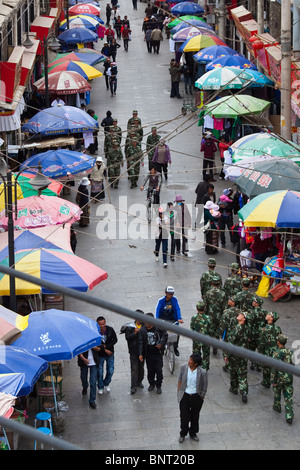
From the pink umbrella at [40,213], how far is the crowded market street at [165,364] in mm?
1658

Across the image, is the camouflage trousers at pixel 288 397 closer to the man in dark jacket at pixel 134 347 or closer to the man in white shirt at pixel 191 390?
the man in white shirt at pixel 191 390

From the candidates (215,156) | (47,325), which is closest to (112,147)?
(215,156)

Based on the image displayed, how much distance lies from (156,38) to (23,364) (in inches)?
1357

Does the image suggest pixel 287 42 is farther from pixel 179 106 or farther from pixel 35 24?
pixel 35 24

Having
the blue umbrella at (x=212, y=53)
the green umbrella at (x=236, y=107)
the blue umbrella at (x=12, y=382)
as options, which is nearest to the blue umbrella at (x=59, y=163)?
the green umbrella at (x=236, y=107)

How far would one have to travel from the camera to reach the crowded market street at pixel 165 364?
13.5 metres

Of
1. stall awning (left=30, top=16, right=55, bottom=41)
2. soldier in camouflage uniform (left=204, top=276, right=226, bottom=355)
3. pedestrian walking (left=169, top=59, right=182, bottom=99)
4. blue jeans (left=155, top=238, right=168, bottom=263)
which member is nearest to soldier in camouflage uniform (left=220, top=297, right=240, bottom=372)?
soldier in camouflage uniform (left=204, top=276, right=226, bottom=355)

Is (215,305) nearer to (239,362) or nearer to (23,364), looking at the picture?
(239,362)

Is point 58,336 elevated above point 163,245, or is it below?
above

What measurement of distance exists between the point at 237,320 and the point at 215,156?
15.3m

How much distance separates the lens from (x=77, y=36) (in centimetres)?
3997

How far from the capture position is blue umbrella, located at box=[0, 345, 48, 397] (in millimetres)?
12127

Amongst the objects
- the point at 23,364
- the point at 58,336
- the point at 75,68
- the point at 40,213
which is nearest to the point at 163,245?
the point at 40,213

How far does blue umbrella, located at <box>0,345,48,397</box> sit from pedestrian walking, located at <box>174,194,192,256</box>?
7.79m
